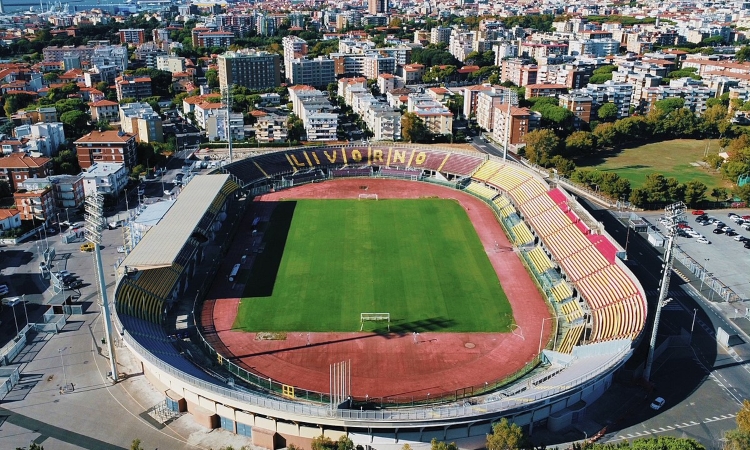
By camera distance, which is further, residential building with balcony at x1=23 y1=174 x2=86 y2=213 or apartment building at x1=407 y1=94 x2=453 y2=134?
apartment building at x1=407 y1=94 x2=453 y2=134

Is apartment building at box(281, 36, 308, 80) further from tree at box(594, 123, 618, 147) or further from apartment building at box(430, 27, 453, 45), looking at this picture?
tree at box(594, 123, 618, 147)

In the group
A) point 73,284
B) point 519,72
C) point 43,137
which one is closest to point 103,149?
point 43,137

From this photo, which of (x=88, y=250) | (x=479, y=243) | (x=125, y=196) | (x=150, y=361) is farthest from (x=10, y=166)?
(x=479, y=243)

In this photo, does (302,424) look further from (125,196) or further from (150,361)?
(125,196)

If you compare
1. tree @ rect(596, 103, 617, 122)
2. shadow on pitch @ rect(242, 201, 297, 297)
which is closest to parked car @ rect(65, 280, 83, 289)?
shadow on pitch @ rect(242, 201, 297, 297)

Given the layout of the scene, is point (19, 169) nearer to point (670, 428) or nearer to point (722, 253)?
point (670, 428)

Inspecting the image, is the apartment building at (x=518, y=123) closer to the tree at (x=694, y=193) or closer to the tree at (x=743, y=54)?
the tree at (x=694, y=193)
